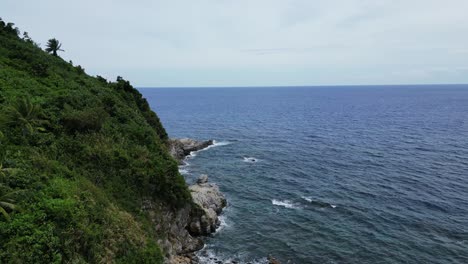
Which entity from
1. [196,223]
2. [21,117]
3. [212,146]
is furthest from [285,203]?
[212,146]

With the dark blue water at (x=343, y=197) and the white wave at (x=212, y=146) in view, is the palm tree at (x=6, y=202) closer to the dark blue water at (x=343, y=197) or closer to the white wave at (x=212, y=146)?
the dark blue water at (x=343, y=197)

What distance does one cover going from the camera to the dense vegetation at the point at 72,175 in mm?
18781

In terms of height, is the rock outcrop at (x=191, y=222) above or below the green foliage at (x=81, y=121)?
below

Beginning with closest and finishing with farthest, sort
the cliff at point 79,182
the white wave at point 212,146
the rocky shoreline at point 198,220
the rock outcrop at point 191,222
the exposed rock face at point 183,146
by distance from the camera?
the cliff at point 79,182 < the rock outcrop at point 191,222 < the rocky shoreline at point 198,220 < the exposed rock face at point 183,146 < the white wave at point 212,146

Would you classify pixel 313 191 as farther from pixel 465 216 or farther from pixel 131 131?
pixel 131 131

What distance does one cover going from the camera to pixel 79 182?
24.9 meters

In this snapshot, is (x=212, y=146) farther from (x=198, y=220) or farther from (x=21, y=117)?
(x=21, y=117)

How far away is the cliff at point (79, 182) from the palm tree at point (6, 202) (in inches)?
3.0

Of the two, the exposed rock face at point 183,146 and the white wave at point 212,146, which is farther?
the white wave at point 212,146

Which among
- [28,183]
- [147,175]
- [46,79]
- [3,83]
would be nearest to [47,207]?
[28,183]

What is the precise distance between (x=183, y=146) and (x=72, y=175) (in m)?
52.3

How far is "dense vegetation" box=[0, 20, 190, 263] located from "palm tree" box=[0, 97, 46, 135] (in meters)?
0.07

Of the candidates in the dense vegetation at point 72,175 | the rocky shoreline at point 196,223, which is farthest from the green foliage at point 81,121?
the rocky shoreline at point 196,223

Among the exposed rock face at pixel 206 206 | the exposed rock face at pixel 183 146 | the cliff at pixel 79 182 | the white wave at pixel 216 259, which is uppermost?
the cliff at pixel 79 182
